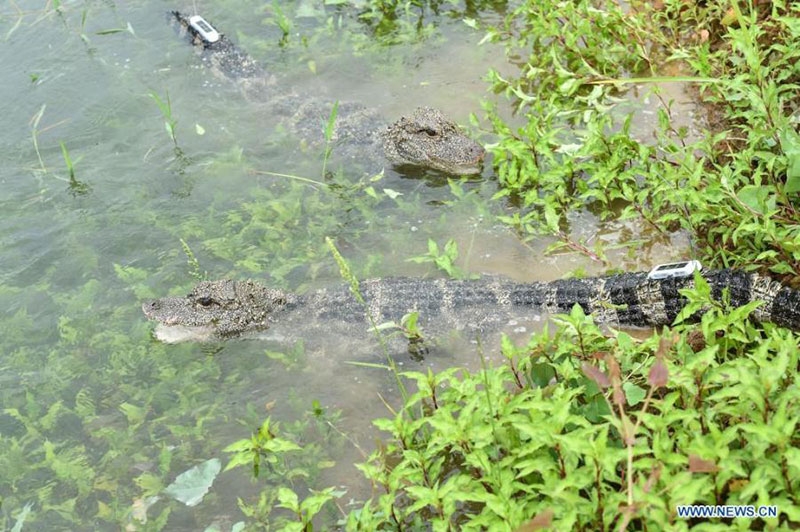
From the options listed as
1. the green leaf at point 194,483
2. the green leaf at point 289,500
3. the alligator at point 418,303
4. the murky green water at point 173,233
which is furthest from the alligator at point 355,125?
the green leaf at point 289,500

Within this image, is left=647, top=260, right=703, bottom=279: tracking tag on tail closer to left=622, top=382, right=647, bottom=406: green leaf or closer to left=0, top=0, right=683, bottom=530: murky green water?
left=0, top=0, right=683, bottom=530: murky green water

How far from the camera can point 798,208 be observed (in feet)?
16.4

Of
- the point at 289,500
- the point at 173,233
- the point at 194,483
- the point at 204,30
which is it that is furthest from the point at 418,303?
the point at 204,30

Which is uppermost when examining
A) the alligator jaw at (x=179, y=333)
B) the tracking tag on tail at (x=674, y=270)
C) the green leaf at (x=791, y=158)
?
the green leaf at (x=791, y=158)

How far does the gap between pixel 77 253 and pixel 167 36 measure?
424 centimetres

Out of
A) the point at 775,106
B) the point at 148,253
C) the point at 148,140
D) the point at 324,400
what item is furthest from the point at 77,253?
the point at 775,106

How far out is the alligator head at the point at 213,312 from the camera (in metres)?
5.93

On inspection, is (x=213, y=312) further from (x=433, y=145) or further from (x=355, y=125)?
(x=355, y=125)

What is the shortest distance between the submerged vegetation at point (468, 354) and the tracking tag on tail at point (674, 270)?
1.20 ft

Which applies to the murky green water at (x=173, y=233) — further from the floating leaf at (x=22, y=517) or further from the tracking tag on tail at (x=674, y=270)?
the tracking tag on tail at (x=674, y=270)

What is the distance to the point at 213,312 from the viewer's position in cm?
594

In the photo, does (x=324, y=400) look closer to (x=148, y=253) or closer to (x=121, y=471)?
(x=121, y=471)

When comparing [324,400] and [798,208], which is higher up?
[798,208]

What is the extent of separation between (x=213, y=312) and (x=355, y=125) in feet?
10.3
